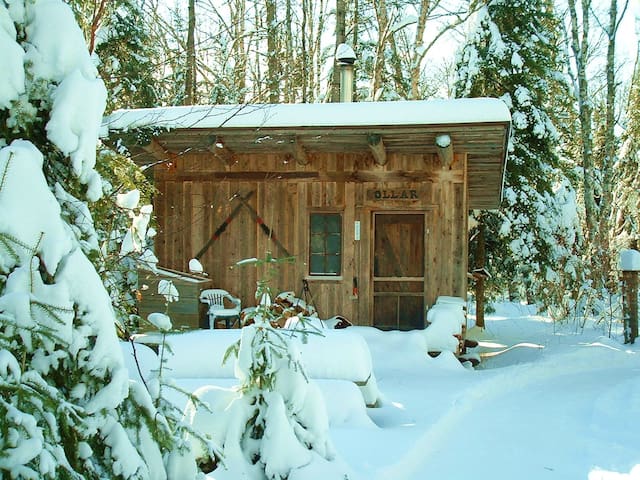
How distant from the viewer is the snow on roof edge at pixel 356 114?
336 inches

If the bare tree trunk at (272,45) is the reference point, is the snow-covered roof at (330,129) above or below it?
below

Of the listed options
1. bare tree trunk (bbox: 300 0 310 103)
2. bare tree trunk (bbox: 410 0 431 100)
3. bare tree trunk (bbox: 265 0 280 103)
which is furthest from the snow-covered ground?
bare tree trunk (bbox: 300 0 310 103)

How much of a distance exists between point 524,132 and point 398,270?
642 centimetres

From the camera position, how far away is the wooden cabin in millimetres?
9773

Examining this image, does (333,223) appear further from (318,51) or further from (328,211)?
(318,51)

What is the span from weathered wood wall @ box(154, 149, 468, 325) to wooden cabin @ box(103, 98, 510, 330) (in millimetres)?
16

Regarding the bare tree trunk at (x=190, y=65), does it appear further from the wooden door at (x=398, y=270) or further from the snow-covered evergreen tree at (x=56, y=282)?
the snow-covered evergreen tree at (x=56, y=282)

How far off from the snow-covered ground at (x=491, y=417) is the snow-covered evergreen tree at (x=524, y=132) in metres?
5.06

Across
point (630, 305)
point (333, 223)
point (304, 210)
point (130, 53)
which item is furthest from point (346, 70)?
point (130, 53)

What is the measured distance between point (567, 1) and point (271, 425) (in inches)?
701

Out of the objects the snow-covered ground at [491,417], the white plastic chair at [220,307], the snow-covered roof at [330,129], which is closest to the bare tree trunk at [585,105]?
the snow-covered ground at [491,417]

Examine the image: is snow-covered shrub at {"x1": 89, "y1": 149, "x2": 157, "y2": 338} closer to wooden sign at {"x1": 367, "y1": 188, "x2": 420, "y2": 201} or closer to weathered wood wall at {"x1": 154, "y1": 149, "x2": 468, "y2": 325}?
weathered wood wall at {"x1": 154, "y1": 149, "x2": 468, "y2": 325}

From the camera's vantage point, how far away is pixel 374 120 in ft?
28.6

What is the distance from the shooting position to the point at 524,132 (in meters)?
15.1
